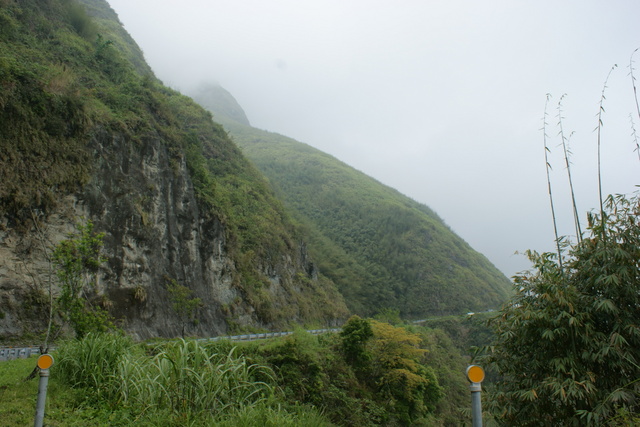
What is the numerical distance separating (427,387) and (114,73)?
3083 centimetres

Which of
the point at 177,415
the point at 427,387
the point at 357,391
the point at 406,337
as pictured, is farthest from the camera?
the point at 427,387

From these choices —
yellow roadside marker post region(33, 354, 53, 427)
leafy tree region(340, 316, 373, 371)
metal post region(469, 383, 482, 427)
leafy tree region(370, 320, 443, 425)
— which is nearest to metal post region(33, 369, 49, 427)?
yellow roadside marker post region(33, 354, 53, 427)

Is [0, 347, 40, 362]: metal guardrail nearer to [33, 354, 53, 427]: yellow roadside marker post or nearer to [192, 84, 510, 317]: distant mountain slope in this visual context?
[33, 354, 53, 427]: yellow roadside marker post

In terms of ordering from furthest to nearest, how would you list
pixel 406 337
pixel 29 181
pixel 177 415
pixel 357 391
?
pixel 406 337
pixel 357 391
pixel 29 181
pixel 177 415

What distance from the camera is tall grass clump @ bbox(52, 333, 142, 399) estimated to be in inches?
354

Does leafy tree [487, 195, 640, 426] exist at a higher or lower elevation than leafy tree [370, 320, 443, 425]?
higher

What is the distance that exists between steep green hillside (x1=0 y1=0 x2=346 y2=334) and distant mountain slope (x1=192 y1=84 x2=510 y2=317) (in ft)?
97.6

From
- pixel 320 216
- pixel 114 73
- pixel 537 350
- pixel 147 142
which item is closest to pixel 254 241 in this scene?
pixel 147 142

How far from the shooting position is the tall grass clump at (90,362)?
900 cm

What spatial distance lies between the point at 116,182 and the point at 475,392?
22.8 metres

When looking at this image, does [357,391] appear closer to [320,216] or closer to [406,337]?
[406,337]

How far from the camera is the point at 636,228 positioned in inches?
325

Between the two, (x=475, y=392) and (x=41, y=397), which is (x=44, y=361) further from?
(x=475, y=392)

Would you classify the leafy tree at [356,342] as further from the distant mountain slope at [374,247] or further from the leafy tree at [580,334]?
the distant mountain slope at [374,247]
